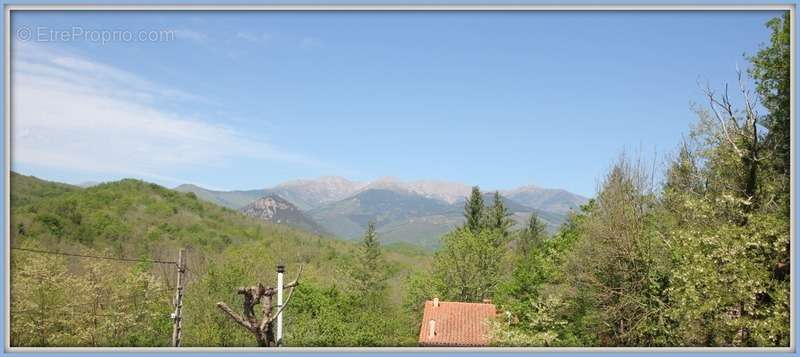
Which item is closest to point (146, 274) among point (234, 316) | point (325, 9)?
point (234, 316)

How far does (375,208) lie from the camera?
9619cm

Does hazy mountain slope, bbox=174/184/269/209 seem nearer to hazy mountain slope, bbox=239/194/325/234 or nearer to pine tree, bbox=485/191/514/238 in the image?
hazy mountain slope, bbox=239/194/325/234

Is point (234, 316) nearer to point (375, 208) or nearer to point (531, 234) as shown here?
point (531, 234)

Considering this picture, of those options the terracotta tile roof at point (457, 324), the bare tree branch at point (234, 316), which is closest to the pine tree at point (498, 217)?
the terracotta tile roof at point (457, 324)

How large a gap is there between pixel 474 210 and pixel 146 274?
14653mm

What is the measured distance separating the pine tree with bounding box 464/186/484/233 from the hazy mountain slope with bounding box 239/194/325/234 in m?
14.1

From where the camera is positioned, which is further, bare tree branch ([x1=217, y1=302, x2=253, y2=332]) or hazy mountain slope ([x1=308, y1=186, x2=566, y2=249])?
hazy mountain slope ([x1=308, y1=186, x2=566, y2=249])

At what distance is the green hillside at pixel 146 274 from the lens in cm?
994

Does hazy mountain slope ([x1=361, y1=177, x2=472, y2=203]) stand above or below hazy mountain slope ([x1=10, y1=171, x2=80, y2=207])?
above

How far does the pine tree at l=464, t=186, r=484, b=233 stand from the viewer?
2783cm

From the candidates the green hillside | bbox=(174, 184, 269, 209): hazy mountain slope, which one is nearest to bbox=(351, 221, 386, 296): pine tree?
the green hillside

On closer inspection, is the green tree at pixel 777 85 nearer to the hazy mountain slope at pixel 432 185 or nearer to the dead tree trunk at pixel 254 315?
the dead tree trunk at pixel 254 315

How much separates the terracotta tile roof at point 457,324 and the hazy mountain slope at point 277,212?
2354 cm

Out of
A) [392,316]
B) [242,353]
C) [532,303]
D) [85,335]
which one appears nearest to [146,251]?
[392,316]
